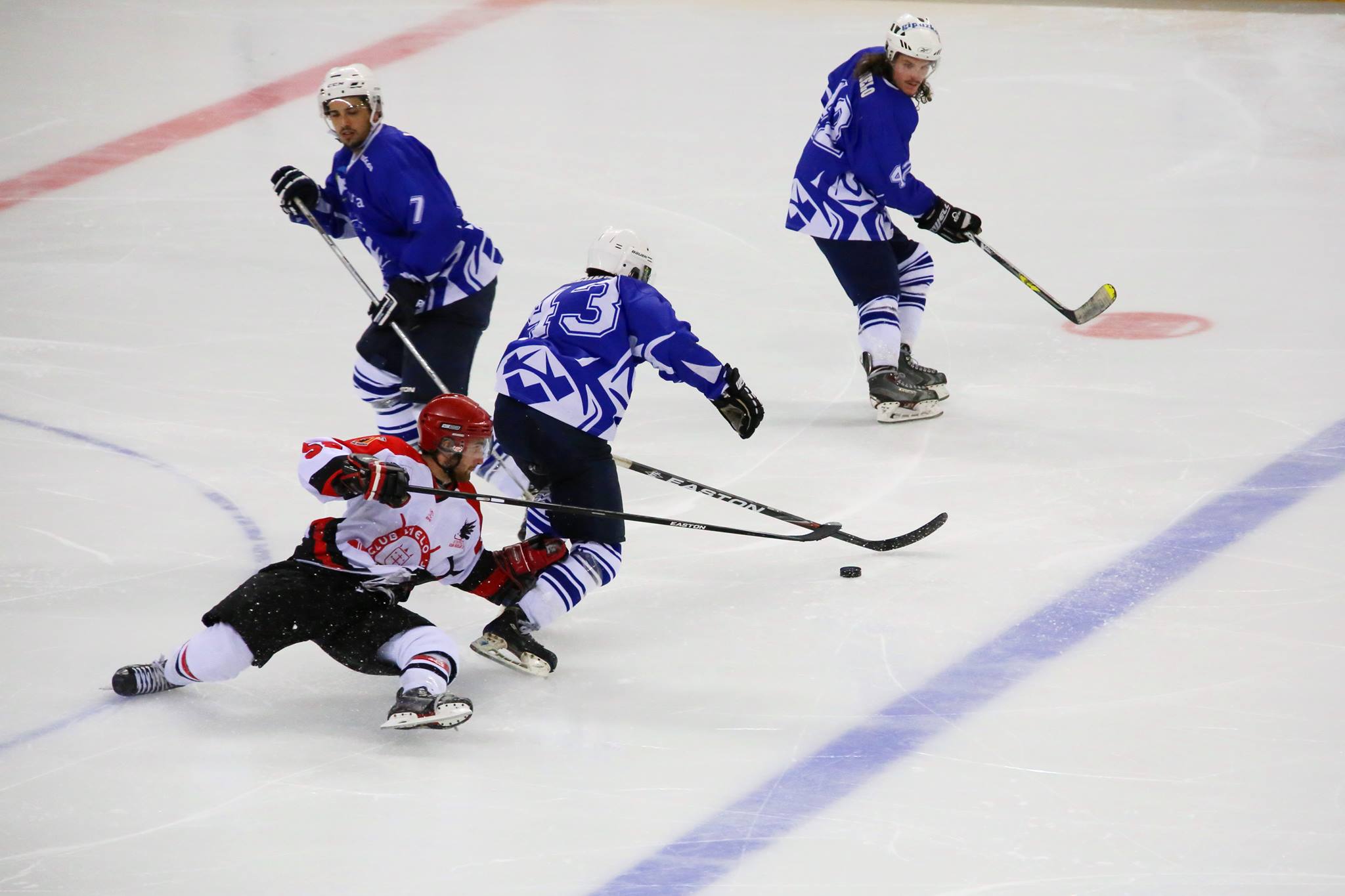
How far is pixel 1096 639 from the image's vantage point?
11.5 ft

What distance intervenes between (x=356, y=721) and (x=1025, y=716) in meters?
1.27

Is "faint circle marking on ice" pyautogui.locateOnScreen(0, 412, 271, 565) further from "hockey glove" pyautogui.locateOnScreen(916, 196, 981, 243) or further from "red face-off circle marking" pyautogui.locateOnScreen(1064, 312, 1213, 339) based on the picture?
"red face-off circle marking" pyautogui.locateOnScreen(1064, 312, 1213, 339)

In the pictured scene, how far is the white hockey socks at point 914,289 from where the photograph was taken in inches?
198

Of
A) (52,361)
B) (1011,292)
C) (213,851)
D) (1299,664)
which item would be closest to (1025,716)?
(1299,664)

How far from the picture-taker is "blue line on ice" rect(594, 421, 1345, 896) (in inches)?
110

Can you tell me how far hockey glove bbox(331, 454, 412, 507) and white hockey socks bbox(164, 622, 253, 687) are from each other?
369mm

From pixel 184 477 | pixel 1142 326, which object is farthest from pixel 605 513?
pixel 1142 326

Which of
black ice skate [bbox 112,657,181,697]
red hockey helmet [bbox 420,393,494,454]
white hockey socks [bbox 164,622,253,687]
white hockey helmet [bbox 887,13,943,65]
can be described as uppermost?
white hockey helmet [bbox 887,13,943,65]

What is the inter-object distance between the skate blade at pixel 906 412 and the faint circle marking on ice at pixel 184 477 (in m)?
1.76

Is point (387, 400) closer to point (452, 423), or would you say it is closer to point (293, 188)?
point (293, 188)

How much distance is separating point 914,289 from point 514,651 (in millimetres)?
2144

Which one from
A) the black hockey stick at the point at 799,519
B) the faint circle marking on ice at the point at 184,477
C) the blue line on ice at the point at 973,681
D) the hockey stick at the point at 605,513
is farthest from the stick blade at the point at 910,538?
the faint circle marking on ice at the point at 184,477

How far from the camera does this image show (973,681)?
132 inches

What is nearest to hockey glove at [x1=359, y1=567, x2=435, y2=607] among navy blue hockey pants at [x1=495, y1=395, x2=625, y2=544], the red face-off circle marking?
navy blue hockey pants at [x1=495, y1=395, x2=625, y2=544]
